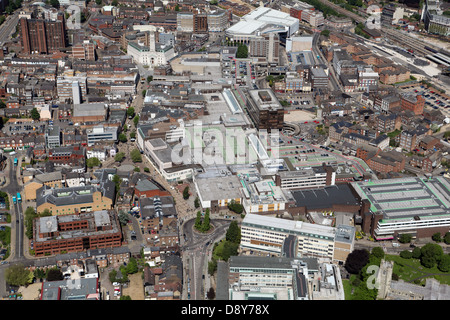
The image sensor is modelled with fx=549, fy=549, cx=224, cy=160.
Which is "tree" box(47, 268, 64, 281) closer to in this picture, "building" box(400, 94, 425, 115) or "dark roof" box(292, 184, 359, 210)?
"dark roof" box(292, 184, 359, 210)

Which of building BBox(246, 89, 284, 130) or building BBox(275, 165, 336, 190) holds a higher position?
building BBox(246, 89, 284, 130)

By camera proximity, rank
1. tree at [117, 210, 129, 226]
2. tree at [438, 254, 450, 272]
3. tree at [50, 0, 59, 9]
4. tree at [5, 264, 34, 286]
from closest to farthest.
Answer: tree at [5, 264, 34, 286] < tree at [438, 254, 450, 272] < tree at [117, 210, 129, 226] < tree at [50, 0, 59, 9]

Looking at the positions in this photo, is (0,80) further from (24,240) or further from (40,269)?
(40,269)

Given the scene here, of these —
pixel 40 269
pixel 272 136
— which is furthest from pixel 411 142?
pixel 40 269

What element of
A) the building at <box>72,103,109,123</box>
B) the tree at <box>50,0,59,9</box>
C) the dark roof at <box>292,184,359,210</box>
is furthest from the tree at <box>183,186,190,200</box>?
the tree at <box>50,0,59,9</box>

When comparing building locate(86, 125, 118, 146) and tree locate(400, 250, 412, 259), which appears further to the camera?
building locate(86, 125, 118, 146)

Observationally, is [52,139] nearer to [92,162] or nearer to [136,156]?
[92,162]
